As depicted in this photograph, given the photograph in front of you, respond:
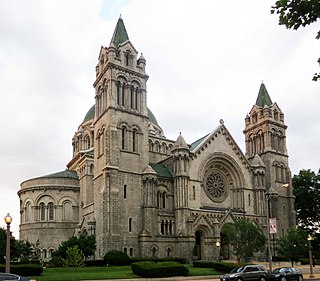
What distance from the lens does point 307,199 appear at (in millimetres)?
83312

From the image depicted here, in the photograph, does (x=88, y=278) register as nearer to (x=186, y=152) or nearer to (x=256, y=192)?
(x=186, y=152)

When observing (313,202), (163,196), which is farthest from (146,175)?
(313,202)

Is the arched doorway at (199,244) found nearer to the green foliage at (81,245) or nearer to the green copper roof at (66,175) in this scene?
the green foliage at (81,245)

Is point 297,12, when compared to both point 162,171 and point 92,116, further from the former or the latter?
point 92,116

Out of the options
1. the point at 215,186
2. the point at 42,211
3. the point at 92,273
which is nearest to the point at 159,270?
the point at 92,273

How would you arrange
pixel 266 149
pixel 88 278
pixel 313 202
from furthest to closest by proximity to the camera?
pixel 313 202, pixel 266 149, pixel 88 278

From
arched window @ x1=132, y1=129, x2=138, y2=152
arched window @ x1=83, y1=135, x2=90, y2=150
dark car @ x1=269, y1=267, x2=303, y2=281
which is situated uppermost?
arched window @ x1=83, y1=135, x2=90, y2=150

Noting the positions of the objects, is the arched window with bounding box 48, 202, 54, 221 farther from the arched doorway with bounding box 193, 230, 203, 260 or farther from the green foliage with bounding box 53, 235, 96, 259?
the arched doorway with bounding box 193, 230, 203, 260

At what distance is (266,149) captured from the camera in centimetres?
7575

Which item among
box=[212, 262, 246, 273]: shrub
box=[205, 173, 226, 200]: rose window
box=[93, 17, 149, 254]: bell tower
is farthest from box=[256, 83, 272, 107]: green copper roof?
box=[212, 262, 246, 273]: shrub

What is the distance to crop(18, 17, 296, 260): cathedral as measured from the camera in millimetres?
57844

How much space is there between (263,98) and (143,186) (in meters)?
30.9

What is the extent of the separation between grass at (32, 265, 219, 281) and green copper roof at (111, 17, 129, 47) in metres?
31.5

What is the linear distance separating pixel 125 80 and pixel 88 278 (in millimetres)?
31459
